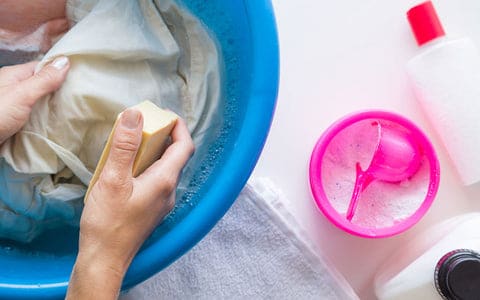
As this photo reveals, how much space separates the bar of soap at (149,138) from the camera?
0.58 meters

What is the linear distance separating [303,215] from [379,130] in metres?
0.15

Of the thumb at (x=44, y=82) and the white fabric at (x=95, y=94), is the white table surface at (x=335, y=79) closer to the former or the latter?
the white fabric at (x=95, y=94)

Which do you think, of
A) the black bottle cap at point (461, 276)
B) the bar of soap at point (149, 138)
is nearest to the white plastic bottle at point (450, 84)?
the black bottle cap at point (461, 276)

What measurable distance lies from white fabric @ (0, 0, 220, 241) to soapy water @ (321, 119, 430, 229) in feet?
0.56

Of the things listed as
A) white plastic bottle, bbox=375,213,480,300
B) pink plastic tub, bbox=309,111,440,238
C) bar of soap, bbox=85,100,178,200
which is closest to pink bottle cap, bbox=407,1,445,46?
pink plastic tub, bbox=309,111,440,238

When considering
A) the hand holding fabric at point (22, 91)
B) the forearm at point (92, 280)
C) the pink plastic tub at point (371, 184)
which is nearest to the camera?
the forearm at point (92, 280)

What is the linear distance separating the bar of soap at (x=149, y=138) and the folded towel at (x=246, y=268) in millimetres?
228

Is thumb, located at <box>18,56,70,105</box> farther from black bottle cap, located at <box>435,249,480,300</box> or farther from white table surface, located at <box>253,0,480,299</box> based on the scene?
black bottle cap, located at <box>435,249,480,300</box>

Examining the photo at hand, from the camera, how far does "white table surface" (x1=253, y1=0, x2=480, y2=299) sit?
799mm

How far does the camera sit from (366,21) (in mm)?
800

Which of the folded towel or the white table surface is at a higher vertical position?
the white table surface

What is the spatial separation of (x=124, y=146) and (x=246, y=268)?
35 centimetres

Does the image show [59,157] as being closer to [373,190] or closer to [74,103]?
[74,103]

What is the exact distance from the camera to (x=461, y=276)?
2.06ft
